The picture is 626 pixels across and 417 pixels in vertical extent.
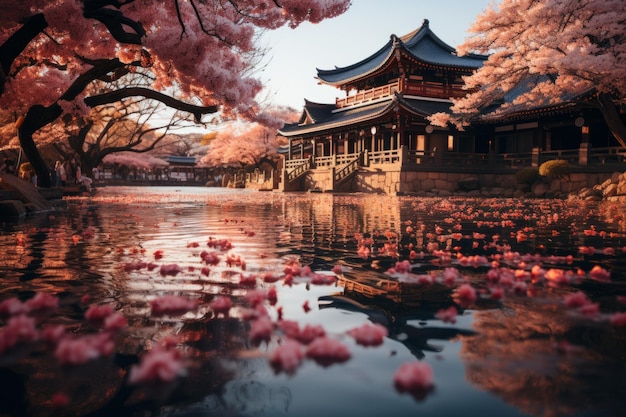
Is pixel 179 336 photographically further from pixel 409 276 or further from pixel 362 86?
pixel 362 86

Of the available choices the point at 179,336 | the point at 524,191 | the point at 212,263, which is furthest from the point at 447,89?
the point at 179,336

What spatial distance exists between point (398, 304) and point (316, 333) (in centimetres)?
103

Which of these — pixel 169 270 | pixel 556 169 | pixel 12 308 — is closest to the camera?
pixel 12 308

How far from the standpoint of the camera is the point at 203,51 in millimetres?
11086

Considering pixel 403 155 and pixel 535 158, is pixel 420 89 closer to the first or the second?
pixel 403 155

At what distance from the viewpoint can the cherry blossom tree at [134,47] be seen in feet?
30.8

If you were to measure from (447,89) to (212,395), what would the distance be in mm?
31551

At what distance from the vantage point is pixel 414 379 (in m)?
1.75

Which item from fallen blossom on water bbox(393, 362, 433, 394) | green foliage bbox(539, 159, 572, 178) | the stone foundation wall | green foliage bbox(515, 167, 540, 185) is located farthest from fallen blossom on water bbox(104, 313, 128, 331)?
green foliage bbox(515, 167, 540, 185)

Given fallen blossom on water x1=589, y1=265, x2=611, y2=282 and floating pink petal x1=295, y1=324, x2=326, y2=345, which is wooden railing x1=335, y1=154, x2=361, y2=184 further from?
floating pink petal x1=295, y1=324, x2=326, y2=345

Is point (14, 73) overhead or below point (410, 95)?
below

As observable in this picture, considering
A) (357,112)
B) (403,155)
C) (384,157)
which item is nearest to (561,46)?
(403,155)

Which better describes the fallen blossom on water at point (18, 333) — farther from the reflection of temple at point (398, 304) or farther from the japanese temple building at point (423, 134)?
the japanese temple building at point (423, 134)

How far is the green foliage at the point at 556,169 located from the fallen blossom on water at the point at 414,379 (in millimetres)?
22797
